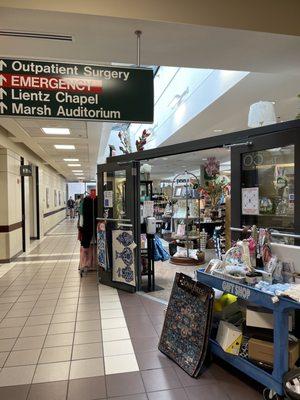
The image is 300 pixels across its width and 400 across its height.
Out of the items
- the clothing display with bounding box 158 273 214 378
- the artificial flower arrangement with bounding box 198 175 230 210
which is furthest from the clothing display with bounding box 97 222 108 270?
the artificial flower arrangement with bounding box 198 175 230 210

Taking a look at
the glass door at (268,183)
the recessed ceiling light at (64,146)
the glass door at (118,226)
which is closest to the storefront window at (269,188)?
the glass door at (268,183)

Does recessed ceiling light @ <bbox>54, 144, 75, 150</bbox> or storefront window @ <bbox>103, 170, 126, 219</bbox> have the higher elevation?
recessed ceiling light @ <bbox>54, 144, 75, 150</bbox>

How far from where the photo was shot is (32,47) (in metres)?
2.77

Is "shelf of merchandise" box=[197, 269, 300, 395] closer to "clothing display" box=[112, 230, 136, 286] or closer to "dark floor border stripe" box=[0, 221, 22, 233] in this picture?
"clothing display" box=[112, 230, 136, 286]

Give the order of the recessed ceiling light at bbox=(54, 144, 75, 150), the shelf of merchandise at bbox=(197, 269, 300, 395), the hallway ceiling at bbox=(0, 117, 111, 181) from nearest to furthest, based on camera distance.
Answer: the shelf of merchandise at bbox=(197, 269, 300, 395)
the hallway ceiling at bbox=(0, 117, 111, 181)
the recessed ceiling light at bbox=(54, 144, 75, 150)

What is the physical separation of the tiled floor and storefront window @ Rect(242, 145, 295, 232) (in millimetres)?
1375

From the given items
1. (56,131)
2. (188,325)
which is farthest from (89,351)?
(56,131)

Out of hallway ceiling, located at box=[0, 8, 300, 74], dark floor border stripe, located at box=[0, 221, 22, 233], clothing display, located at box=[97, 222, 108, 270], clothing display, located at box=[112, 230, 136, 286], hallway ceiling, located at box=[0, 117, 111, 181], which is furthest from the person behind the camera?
dark floor border stripe, located at box=[0, 221, 22, 233]

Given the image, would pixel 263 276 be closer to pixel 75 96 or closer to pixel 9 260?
pixel 75 96

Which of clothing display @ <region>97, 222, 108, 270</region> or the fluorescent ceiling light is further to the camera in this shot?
the fluorescent ceiling light

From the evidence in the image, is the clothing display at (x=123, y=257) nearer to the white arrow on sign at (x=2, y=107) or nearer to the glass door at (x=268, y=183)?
the glass door at (x=268, y=183)

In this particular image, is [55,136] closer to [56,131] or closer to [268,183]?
[56,131]

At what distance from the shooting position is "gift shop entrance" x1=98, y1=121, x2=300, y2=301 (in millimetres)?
2750

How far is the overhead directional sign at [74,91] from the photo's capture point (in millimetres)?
2428
